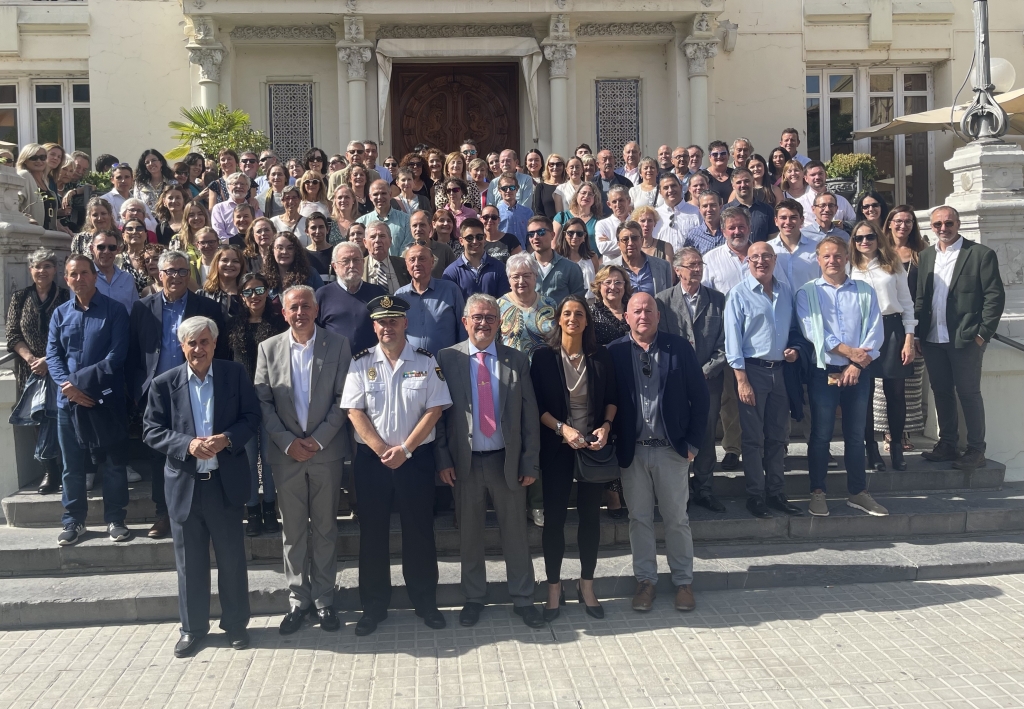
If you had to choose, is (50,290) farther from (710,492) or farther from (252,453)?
(710,492)

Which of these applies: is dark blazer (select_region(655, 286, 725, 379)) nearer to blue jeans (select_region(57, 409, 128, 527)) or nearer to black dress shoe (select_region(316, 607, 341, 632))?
→ black dress shoe (select_region(316, 607, 341, 632))

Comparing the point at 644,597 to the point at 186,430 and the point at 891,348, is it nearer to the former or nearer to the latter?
the point at 186,430

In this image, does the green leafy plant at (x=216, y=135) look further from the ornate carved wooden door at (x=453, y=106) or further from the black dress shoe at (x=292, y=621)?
the black dress shoe at (x=292, y=621)

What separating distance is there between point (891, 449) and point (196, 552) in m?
5.37

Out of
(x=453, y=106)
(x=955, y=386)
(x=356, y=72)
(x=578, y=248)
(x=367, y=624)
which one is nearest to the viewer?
(x=367, y=624)

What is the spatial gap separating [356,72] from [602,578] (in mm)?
10782

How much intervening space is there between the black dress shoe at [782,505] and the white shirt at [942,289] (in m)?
2.03

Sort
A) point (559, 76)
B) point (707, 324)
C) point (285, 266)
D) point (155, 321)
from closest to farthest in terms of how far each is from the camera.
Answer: point (155, 321) → point (285, 266) → point (707, 324) → point (559, 76)

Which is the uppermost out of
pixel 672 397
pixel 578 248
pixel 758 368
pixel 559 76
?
pixel 559 76

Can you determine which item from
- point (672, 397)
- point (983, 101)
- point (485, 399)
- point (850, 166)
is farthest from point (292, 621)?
point (850, 166)


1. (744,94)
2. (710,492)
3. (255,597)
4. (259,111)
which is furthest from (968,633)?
(259,111)

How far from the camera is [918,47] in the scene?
15828mm

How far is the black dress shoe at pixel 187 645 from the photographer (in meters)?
5.11

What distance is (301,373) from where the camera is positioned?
553 centimetres
